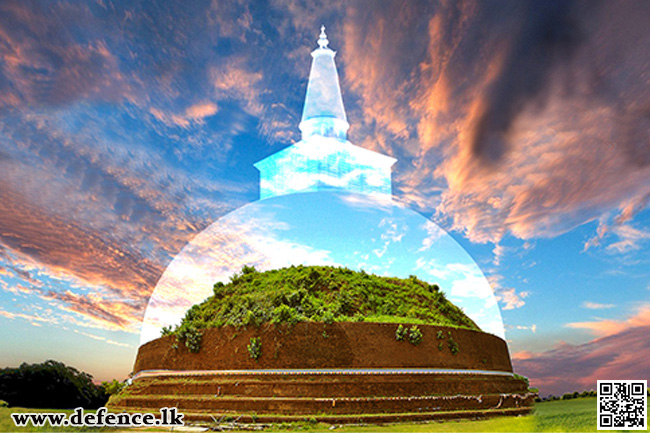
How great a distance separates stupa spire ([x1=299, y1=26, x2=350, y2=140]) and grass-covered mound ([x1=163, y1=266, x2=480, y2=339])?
33.9ft

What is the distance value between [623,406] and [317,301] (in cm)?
840

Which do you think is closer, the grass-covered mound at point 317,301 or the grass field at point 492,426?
the grass field at point 492,426

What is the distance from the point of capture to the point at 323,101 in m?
26.1

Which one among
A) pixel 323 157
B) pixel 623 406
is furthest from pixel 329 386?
pixel 323 157

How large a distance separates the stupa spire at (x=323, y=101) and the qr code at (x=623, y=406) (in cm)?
1899

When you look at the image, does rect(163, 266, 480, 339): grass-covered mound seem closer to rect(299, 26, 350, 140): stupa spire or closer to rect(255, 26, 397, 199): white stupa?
rect(255, 26, 397, 199): white stupa

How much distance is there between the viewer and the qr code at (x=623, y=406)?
8617mm

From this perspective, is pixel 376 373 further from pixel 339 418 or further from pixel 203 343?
pixel 203 343

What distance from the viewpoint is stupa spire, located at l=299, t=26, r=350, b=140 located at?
25.7m

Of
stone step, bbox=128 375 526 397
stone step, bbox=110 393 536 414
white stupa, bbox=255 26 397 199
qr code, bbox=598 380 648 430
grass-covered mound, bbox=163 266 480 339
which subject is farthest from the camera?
white stupa, bbox=255 26 397 199

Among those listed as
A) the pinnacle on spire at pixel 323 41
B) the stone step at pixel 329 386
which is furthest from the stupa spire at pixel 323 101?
the stone step at pixel 329 386

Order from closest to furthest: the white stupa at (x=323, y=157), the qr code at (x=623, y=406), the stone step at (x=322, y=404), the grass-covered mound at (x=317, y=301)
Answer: the qr code at (x=623, y=406)
the stone step at (x=322, y=404)
the grass-covered mound at (x=317, y=301)
the white stupa at (x=323, y=157)

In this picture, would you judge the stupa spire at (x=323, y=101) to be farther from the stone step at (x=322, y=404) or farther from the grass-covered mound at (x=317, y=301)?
the stone step at (x=322, y=404)

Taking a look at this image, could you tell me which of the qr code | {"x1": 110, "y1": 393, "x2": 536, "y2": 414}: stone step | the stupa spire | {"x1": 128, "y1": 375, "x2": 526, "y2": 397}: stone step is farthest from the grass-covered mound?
the stupa spire
